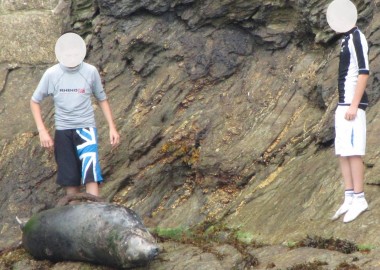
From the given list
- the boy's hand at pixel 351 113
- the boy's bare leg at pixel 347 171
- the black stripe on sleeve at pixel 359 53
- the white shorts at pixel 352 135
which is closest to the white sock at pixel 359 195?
the boy's bare leg at pixel 347 171

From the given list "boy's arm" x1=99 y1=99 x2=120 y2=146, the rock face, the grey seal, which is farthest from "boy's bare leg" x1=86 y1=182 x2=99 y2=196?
the rock face

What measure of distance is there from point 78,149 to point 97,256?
1520 millimetres

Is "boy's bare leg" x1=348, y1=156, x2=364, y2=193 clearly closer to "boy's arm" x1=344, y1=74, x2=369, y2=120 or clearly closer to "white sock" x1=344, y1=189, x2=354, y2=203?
"white sock" x1=344, y1=189, x2=354, y2=203

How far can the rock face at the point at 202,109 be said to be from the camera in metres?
10.9

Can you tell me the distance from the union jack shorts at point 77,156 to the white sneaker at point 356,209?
2.78 metres

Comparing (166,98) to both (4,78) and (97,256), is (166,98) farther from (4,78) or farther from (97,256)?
(97,256)

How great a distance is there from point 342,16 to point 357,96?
2.80 feet

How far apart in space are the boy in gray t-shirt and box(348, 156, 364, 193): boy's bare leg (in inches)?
105

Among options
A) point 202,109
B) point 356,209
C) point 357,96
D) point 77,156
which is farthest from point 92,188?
point 357,96

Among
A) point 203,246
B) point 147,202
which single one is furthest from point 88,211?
point 147,202

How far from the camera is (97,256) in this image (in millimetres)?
9070

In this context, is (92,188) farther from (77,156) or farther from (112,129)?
(112,129)

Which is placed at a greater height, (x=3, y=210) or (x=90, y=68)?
(x=90, y=68)

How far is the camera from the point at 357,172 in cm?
888
